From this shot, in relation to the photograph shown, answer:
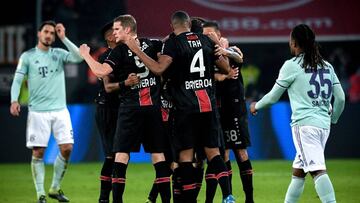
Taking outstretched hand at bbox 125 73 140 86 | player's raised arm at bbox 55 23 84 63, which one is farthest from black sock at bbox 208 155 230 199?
player's raised arm at bbox 55 23 84 63

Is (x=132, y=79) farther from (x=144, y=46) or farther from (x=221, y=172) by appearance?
(x=221, y=172)

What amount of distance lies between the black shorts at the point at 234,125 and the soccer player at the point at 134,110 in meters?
1.31

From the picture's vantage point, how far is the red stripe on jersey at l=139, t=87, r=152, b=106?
11594mm

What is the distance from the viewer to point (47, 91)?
563 inches

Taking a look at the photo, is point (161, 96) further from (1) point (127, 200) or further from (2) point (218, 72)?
(1) point (127, 200)

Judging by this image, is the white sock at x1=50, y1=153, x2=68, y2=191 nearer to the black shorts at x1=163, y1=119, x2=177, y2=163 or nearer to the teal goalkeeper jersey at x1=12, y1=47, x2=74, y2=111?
the teal goalkeeper jersey at x1=12, y1=47, x2=74, y2=111

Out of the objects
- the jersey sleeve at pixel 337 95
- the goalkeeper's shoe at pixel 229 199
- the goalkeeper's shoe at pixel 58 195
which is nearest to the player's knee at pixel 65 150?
the goalkeeper's shoe at pixel 58 195

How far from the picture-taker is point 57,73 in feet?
47.3

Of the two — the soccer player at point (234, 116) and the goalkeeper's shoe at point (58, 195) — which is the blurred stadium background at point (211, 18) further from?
the soccer player at point (234, 116)

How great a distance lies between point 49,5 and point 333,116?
1300 centimetres

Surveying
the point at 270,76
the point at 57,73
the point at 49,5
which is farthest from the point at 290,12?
the point at 57,73

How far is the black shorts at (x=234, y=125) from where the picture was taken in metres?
12.7

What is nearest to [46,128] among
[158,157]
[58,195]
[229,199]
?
[58,195]

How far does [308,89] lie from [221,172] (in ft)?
4.96
